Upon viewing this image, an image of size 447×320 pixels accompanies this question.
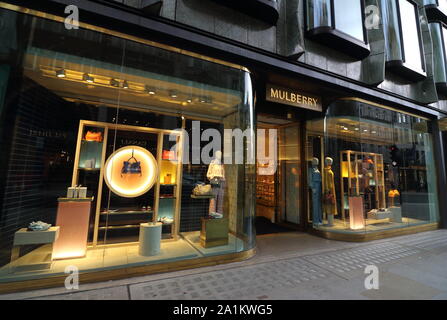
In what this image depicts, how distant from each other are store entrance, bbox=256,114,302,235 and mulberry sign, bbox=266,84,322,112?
1096mm

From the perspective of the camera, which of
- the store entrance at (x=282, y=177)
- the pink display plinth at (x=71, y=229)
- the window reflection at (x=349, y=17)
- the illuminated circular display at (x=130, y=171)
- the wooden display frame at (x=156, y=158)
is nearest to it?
the pink display plinth at (x=71, y=229)

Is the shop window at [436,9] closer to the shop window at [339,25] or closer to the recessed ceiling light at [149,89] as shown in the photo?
the shop window at [339,25]

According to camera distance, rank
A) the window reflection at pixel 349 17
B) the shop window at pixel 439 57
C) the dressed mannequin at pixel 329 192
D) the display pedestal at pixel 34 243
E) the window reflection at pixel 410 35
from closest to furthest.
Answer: the display pedestal at pixel 34 243 < the window reflection at pixel 349 17 < the dressed mannequin at pixel 329 192 < the window reflection at pixel 410 35 < the shop window at pixel 439 57

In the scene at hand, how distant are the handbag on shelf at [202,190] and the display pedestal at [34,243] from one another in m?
2.49

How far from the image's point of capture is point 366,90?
5660 mm

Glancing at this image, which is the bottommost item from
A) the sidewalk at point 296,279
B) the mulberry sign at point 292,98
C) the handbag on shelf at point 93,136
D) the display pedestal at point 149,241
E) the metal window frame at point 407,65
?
the sidewalk at point 296,279

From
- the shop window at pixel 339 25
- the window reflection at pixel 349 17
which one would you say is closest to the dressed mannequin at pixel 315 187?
the shop window at pixel 339 25

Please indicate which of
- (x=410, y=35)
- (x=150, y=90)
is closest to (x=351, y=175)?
(x=410, y=35)

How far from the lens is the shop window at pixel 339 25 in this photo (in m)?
4.84

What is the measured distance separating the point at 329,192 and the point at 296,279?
12.6 ft

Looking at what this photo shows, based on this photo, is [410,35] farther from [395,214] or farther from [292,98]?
[395,214]

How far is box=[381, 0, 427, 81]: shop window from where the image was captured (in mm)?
6195

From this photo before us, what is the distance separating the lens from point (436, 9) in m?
7.67

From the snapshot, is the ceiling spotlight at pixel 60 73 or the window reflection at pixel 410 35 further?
the window reflection at pixel 410 35
